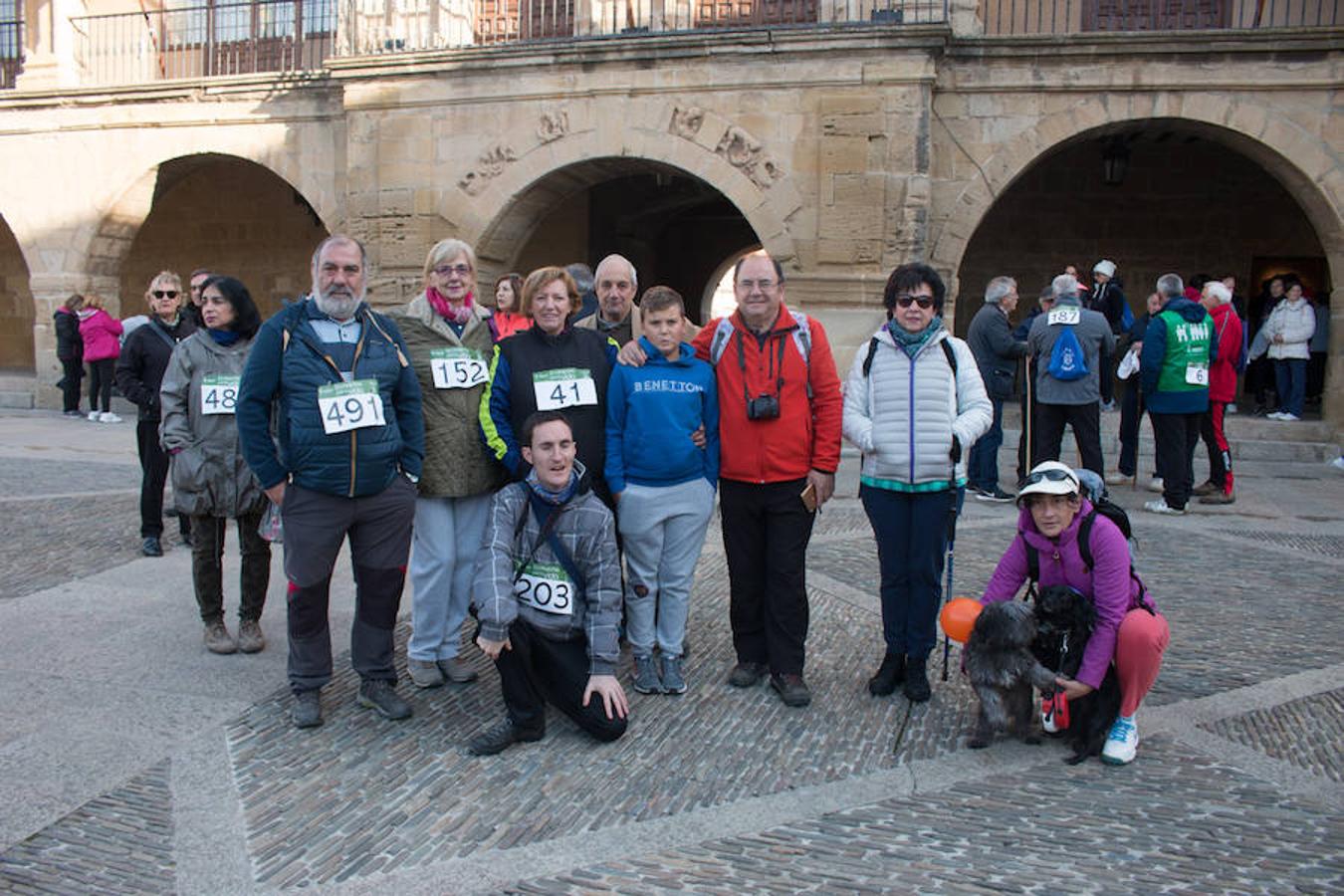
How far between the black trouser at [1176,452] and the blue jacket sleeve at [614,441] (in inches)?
223

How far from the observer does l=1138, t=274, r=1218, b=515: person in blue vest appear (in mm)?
8008

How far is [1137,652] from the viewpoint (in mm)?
3492

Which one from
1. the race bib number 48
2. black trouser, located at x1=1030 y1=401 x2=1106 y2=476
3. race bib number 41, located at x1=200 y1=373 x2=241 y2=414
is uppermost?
race bib number 41, located at x1=200 y1=373 x2=241 y2=414

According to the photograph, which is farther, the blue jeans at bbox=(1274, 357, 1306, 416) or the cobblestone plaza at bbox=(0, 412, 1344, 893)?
the blue jeans at bbox=(1274, 357, 1306, 416)

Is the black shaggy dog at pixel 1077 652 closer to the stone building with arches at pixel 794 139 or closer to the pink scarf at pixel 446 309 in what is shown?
the pink scarf at pixel 446 309

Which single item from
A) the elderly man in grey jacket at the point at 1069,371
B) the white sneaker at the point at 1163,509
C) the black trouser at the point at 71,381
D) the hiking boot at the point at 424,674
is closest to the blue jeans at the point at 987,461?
the elderly man in grey jacket at the point at 1069,371

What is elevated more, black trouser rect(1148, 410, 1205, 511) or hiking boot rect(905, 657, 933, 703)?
black trouser rect(1148, 410, 1205, 511)

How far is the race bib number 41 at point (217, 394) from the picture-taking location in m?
4.57

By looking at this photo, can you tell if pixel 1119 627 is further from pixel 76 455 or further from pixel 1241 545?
pixel 76 455

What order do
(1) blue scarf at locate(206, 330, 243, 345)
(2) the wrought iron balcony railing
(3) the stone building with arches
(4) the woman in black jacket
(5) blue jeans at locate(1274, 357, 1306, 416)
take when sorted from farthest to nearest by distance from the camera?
(2) the wrought iron balcony railing
(4) the woman in black jacket
(5) blue jeans at locate(1274, 357, 1306, 416)
(3) the stone building with arches
(1) blue scarf at locate(206, 330, 243, 345)

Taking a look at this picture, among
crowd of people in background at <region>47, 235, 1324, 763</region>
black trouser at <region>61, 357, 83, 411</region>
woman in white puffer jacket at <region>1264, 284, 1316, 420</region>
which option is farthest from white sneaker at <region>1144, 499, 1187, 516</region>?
black trouser at <region>61, 357, 83, 411</region>

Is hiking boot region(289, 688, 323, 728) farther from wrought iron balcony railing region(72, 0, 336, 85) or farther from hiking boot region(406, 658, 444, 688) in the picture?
wrought iron balcony railing region(72, 0, 336, 85)

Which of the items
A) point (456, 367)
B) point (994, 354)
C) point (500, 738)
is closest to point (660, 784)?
point (500, 738)

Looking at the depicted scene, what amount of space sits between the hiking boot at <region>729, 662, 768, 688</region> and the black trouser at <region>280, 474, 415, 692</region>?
1.34m
